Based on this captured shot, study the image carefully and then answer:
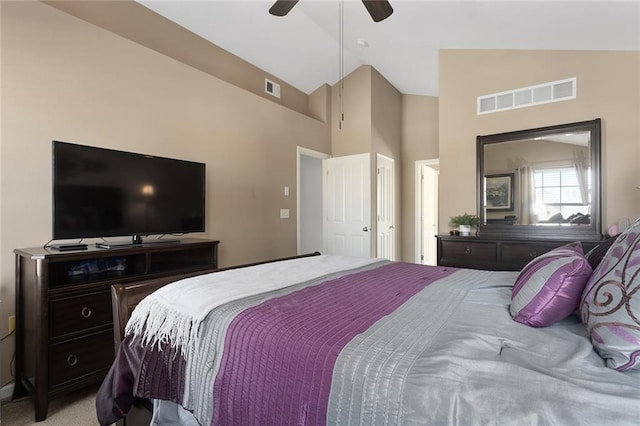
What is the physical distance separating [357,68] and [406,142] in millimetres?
1531

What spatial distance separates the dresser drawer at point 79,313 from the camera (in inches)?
74.0

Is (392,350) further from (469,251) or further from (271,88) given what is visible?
(271,88)

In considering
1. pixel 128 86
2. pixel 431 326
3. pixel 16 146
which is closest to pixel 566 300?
pixel 431 326

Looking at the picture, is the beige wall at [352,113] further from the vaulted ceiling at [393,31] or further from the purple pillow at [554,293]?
Answer: the purple pillow at [554,293]

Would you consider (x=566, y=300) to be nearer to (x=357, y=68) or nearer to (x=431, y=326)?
(x=431, y=326)

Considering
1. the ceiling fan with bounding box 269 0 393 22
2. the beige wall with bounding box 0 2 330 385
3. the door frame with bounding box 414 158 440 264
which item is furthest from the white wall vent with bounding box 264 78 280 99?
the door frame with bounding box 414 158 440 264

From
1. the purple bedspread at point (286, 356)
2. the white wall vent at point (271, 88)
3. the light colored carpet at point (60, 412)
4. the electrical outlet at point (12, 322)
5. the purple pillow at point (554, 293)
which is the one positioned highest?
the white wall vent at point (271, 88)

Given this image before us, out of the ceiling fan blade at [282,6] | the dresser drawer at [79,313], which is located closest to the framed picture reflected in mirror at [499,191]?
the ceiling fan blade at [282,6]

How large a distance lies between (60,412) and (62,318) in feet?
1.89

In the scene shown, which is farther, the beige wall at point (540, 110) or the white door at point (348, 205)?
the white door at point (348, 205)

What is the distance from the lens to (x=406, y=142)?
546 centimetres

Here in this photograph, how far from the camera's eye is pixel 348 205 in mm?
4773

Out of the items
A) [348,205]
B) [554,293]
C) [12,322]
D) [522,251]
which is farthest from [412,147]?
[12,322]

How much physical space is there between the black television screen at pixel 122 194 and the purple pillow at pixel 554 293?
2.58 meters
